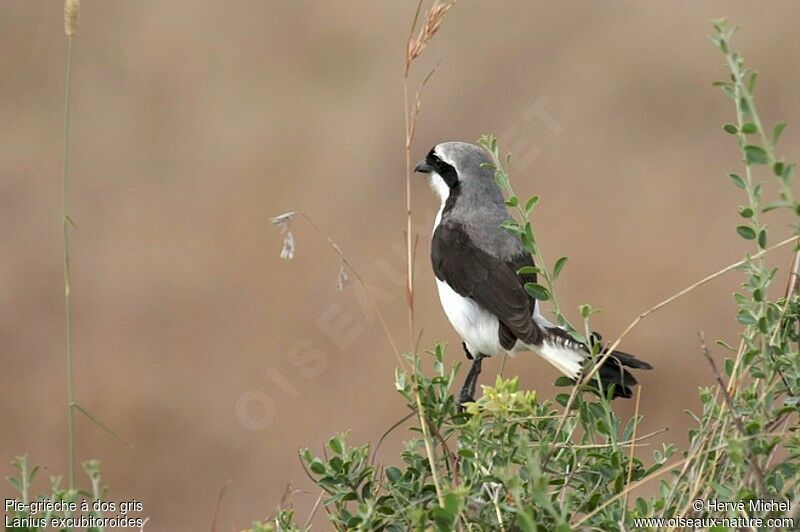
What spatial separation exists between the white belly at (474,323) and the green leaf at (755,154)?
2191mm

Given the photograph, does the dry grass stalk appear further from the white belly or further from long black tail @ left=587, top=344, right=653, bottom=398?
the white belly

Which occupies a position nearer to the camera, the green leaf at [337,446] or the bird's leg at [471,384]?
the green leaf at [337,446]

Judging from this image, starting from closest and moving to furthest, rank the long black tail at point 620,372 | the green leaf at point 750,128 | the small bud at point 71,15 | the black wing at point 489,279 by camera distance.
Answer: the green leaf at point 750,128 → the small bud at point 71,15 → the long black tail at point 620,372 → the black wing at point 489,279

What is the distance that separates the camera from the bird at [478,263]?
3.80 m

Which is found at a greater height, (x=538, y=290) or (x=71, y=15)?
(x=71, y=15)

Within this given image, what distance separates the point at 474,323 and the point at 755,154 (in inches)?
91.5

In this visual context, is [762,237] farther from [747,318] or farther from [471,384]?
[471,384]

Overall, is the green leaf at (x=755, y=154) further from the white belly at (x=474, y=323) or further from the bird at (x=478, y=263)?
the white belly at (x=474, y=323)

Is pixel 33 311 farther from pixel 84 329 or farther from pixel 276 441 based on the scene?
pixel 276 441

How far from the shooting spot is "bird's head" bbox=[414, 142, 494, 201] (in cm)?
406

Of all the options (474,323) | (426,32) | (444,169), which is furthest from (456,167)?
(426,32)

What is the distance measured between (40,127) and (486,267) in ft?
22.7

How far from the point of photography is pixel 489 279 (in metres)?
3.89

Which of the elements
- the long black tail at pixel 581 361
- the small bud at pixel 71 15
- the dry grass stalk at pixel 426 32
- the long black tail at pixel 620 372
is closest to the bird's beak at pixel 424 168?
the long black tail at pixel 581 361
